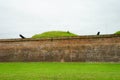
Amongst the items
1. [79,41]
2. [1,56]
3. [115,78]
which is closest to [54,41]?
[79,41]

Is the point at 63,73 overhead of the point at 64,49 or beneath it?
beneath

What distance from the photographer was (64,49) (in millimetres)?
19578

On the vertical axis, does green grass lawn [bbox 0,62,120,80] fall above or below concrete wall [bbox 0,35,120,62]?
below

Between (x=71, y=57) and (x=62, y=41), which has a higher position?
(x=62, y=41)

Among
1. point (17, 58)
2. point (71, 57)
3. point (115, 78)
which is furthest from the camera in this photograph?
point (17, 58)

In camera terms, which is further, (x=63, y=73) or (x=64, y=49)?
(x=64, y=49)

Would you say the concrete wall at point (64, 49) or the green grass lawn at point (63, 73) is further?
the concrete wall at point (64, 49)

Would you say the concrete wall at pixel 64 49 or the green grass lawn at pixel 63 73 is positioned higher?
the concrete wall at pixel 64 49

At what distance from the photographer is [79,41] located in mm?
19266

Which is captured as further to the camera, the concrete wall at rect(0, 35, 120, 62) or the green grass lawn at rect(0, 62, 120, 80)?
the concrete wall at rect(0, 35, 120, 62)

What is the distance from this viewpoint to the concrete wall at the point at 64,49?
18312 mm

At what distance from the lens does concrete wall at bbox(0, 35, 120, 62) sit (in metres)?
18.3

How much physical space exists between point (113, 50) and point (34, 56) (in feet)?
19.9

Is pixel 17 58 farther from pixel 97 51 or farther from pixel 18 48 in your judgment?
pixel 97 51
